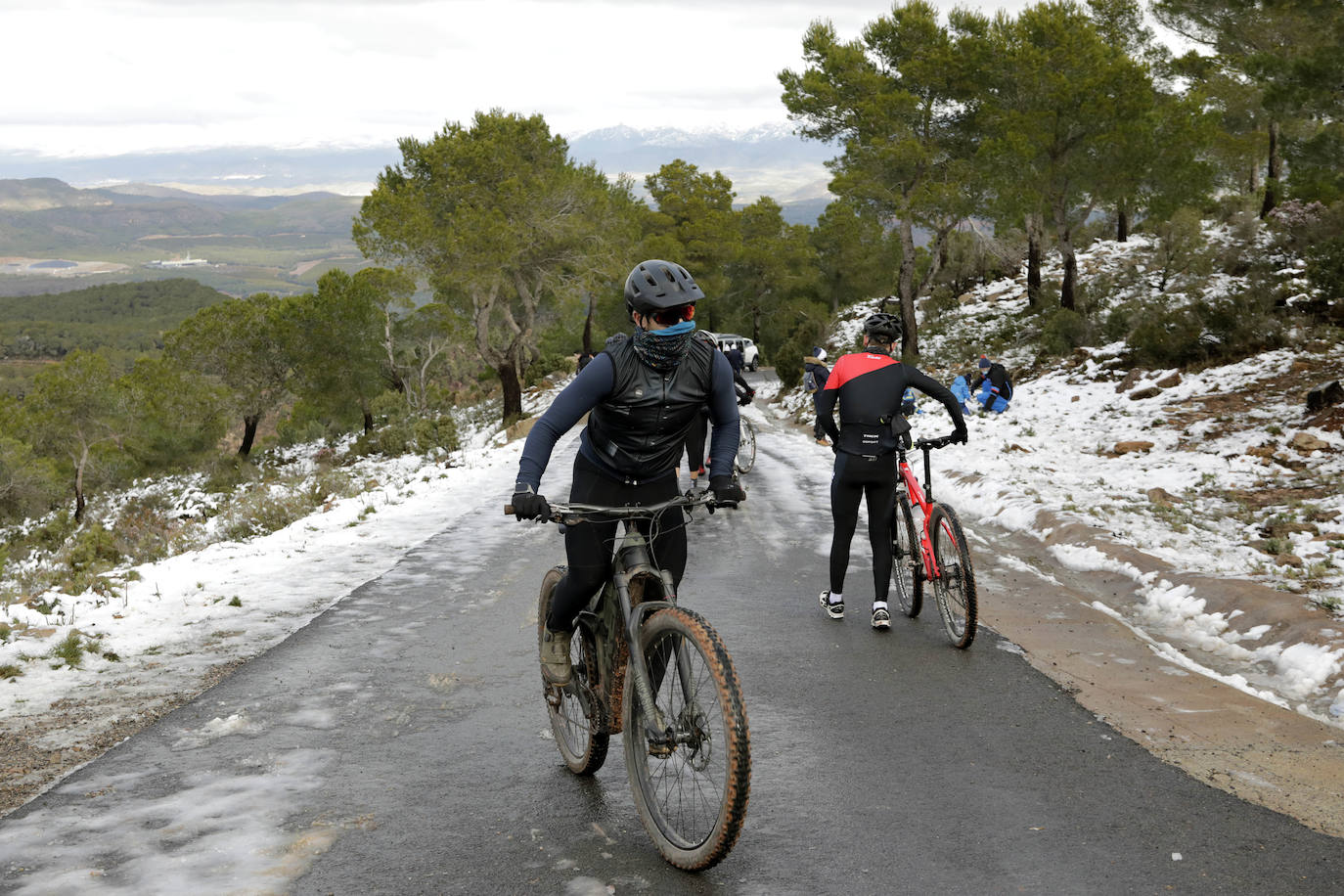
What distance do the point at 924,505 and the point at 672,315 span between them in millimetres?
3634

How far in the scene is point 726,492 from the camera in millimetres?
3729

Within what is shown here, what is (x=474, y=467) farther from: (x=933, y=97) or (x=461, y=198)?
(x=933, y=97)

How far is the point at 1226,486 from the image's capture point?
11.0 m

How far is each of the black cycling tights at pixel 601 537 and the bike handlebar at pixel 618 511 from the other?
133 millimetres

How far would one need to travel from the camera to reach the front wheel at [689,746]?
123 inches

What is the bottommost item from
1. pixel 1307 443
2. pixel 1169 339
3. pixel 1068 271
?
pixel 1307 443

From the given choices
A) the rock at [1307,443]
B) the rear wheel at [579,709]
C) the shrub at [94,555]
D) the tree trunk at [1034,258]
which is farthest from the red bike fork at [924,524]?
the tree trunk at [1034,258]

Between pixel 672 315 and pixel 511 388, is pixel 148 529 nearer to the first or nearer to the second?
pixel 511 388

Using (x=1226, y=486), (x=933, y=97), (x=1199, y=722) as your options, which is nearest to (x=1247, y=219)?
(x=933, y=97)

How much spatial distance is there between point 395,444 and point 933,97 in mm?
20339

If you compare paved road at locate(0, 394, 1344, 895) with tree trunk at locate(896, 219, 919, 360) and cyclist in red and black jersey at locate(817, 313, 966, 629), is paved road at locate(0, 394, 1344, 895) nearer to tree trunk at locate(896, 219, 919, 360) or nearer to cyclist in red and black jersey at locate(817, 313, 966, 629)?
cyclist in red and black jersey at locate(817, 313, 966, 629)

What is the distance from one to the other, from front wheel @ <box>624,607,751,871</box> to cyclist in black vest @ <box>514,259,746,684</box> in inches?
19.5

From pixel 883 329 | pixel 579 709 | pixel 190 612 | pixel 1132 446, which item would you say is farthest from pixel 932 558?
pixel 1132 446

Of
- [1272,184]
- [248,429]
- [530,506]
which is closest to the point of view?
[530,506]
